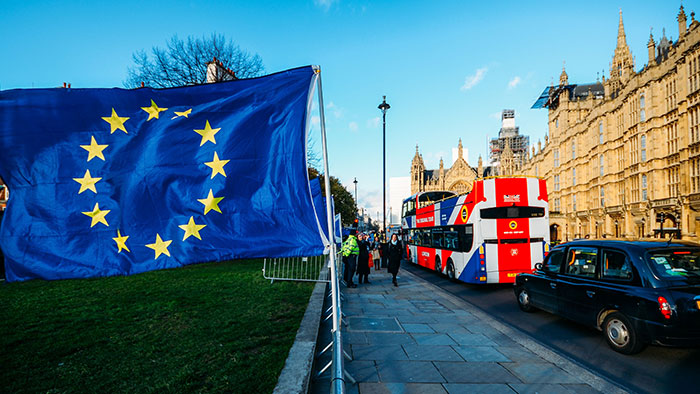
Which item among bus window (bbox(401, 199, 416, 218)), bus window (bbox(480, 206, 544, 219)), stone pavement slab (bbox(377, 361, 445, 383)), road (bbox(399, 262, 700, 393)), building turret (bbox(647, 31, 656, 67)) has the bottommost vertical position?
road (bbox(399, 262, 700, 393))

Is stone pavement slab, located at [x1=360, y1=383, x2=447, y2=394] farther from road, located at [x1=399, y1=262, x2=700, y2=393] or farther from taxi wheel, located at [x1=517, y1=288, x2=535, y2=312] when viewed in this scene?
taxi wheel, located at [x1=517, y1=288, x2=535, y2=312]

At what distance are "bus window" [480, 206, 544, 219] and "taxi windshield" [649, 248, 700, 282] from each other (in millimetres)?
6109

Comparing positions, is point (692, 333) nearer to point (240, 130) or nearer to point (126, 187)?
point (240, 130)

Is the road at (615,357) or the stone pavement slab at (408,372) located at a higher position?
the stone pavement slab at (408,372)

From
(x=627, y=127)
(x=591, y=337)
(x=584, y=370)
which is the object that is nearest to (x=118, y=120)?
(x=584, y=370)

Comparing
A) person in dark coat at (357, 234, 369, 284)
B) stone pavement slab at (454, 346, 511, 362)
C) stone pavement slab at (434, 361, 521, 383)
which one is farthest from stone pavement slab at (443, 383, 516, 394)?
person in dark coat at (357, 234, 369, 284)

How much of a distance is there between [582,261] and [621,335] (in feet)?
4.82

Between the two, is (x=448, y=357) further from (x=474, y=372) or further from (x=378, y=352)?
(x=378, y=352)

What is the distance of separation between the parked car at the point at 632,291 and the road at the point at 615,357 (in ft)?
0.92

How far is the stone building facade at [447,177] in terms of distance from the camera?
86.8m

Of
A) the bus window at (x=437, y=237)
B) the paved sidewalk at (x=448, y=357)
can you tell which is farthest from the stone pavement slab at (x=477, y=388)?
the bus window at (x=437, y=237)

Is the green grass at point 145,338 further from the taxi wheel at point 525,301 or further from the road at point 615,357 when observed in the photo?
the taxi wheel at point 525,301

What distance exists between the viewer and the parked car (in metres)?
5.02

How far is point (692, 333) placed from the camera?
4945mm
